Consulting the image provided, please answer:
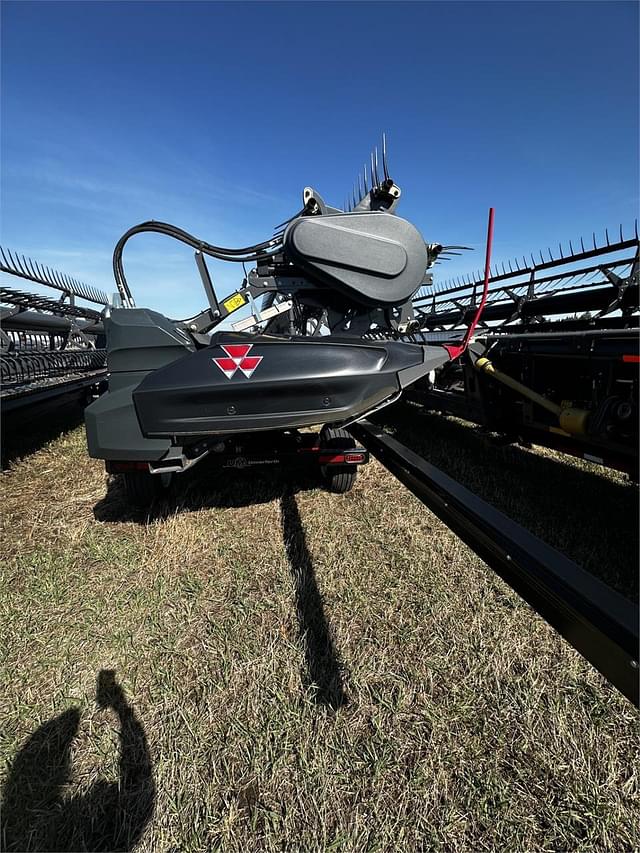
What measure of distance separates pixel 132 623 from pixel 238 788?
39.5 inches

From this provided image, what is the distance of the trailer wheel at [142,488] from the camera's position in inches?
116

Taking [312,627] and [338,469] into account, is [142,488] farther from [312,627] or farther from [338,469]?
[312,627]

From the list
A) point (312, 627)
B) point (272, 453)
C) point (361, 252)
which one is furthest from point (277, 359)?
point (272, 453)

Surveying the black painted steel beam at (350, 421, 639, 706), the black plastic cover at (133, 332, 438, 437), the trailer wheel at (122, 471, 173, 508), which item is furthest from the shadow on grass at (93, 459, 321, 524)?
the black painted steel beam at (350, 421, 639, 706)

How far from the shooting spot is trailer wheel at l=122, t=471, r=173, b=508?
9.67 ft

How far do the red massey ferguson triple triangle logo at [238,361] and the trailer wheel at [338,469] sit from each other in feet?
4.69

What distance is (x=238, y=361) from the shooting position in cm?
162

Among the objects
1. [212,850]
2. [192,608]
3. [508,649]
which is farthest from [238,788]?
[508,649]

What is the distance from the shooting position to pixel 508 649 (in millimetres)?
1894

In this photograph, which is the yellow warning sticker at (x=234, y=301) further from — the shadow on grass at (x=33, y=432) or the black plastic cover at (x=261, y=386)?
the shadow on grass at (x=33, y=432)

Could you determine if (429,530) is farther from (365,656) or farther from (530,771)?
(530,771)

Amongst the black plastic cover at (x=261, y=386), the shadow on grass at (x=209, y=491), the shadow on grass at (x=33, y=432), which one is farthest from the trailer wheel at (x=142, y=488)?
the shadow on grass at (x=33, y=432)

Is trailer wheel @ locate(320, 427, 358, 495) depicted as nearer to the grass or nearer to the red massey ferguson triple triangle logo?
the grass

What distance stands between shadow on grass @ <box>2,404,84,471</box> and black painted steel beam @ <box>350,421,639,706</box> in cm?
415
